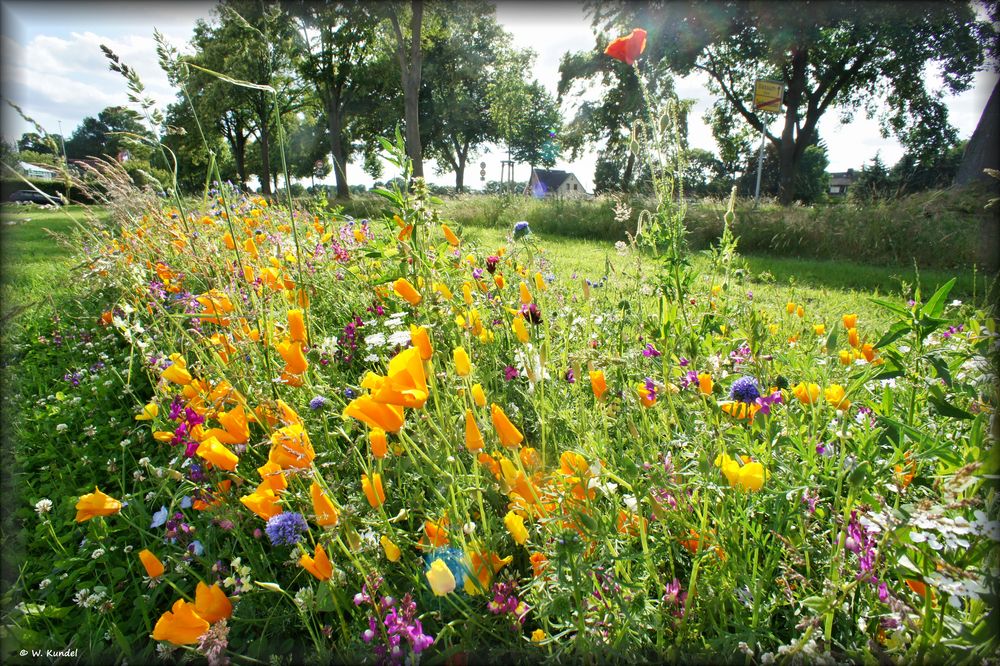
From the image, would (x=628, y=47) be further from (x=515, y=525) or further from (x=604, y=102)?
(x=604, y=102)

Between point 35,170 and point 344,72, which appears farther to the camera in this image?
point 344,72

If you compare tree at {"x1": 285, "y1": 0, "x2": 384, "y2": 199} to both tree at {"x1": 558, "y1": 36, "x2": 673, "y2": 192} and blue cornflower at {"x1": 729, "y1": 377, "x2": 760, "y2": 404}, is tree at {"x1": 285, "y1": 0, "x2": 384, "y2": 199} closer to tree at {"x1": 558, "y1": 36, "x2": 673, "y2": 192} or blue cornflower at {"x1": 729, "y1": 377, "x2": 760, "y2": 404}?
tree at {"x1": 558, "y1": 36, "x2": 673, "y2": 192}

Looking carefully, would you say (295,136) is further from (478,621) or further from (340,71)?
(478,621)

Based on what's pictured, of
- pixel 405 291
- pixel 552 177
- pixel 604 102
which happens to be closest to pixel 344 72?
pixel 604 102

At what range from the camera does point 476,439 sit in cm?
88

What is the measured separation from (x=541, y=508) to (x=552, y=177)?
63.7 meters

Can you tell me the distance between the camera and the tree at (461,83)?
97.8 feet

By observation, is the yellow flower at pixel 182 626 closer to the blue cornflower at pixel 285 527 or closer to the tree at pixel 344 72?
the blue cornflower at pixel 285 527

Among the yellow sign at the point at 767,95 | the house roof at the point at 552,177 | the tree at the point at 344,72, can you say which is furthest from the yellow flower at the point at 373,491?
the house roof at the point at 552,177

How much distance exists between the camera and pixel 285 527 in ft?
3.39

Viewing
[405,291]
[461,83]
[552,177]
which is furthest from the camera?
[552,177]

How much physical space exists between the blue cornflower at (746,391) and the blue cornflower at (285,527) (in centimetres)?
100

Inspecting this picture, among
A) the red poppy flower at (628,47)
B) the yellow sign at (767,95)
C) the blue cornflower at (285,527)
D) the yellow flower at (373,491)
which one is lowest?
the blue cornflower at (285,527)

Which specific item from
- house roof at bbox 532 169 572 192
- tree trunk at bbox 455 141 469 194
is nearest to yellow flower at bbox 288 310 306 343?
tree trunk at bbox 455 141 469 194
